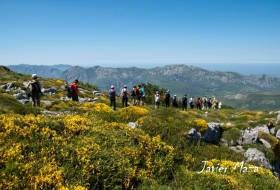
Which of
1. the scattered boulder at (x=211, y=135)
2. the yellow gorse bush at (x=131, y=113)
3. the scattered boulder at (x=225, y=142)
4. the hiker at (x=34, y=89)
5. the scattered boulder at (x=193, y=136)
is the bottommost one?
the scattered boulder at (x=225, y=142)

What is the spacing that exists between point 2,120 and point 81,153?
313cm

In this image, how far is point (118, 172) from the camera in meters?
7.47

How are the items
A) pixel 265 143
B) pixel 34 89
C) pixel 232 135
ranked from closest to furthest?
pixel 232 135, pixel 265 143, pixel 34 89

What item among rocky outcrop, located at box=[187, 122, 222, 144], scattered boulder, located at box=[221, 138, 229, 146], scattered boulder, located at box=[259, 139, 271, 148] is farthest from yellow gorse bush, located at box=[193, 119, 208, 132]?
scattered boulder, located at box=[259, 139, 271, 148]

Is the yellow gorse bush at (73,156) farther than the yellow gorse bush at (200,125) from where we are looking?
No

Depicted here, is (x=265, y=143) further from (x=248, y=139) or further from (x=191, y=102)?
(x=191, y=102)

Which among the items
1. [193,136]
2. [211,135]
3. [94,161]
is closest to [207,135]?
[211,135]

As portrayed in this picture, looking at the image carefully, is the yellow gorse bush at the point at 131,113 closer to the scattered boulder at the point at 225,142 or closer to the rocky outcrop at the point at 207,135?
the rocky outcrop at the point at 207,135

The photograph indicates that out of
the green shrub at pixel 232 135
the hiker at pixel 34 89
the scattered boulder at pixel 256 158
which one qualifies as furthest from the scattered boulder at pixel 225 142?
the hiker at pixel 34 89

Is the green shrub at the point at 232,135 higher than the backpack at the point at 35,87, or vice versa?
the backpack at the point at 35,87

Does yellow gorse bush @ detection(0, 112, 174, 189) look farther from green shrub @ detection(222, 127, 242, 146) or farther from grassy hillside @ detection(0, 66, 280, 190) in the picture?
green shrub @ detection(222, 127, 242, 146)

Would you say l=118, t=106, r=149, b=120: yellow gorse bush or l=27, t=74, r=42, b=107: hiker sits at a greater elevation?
l=27, t=74, r=42, b=107: hiker

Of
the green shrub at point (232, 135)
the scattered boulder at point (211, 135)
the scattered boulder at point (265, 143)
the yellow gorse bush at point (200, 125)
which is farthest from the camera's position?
the scattered boulder at point (265, 143)

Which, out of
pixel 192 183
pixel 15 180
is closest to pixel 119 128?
pixel 192 183
